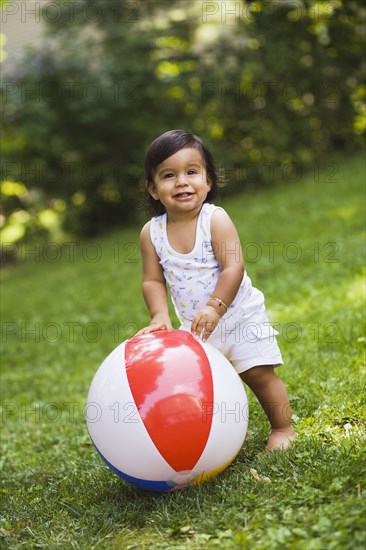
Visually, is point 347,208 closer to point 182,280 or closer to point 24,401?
point 24,401

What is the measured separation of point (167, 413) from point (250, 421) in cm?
113

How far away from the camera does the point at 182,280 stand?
3.65 meters

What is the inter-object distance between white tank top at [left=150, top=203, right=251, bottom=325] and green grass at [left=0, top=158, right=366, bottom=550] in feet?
2.78

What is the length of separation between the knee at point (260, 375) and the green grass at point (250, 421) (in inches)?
12.3

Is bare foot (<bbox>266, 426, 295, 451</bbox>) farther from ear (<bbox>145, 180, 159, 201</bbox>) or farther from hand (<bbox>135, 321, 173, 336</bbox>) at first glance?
ear (<bbox>145, 180, 159, 201</bbox>)

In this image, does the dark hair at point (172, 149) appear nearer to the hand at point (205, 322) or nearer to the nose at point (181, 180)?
the nose at point (181, 180)

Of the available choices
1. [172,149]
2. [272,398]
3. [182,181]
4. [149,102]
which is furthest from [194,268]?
[149,102]

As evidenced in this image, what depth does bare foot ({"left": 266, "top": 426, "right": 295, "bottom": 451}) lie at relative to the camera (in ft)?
11.6

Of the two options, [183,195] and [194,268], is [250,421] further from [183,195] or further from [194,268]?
[183,195]

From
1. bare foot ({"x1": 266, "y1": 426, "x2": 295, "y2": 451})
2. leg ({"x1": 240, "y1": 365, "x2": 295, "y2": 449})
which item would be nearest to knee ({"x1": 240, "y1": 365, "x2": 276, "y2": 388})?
leg ({"x1": 240, "y1": 365, "x2": 295, "y2": 449})

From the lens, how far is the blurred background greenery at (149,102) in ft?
46.9

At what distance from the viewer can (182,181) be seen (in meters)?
3.55

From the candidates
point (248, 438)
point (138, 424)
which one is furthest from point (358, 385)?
point (138, 424)

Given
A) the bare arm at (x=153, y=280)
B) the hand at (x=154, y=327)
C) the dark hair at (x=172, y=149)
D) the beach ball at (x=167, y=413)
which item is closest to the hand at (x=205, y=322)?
the beach ball at (x=167, y=413)
